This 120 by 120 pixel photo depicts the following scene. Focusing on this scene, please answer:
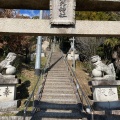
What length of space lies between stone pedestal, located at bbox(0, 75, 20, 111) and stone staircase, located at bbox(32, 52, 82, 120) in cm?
126

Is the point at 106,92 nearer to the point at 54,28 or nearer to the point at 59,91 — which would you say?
the point at 59,91

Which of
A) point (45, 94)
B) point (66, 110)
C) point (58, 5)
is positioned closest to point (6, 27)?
point (58, 5)

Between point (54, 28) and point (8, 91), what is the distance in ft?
17.0

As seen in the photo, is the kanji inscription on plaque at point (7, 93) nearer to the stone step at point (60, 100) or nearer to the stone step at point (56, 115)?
the stone step at point (60, 100)

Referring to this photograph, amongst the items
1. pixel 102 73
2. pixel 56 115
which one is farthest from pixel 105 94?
pixel 56 115

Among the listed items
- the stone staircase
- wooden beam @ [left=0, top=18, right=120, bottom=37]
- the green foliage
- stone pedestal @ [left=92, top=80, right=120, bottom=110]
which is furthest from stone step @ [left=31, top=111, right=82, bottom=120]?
the green foliage

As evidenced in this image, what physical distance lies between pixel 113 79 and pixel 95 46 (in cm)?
1009

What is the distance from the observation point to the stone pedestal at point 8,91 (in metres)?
9.16

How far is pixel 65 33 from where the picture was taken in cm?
562

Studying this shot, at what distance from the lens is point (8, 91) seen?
376 inches

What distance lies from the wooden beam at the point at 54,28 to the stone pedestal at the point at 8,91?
4.21 m

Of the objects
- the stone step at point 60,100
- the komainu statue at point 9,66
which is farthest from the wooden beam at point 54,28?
the stone step at point 60,100

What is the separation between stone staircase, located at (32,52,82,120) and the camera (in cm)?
782

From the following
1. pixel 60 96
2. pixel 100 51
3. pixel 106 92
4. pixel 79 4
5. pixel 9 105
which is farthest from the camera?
pixel 100 51
